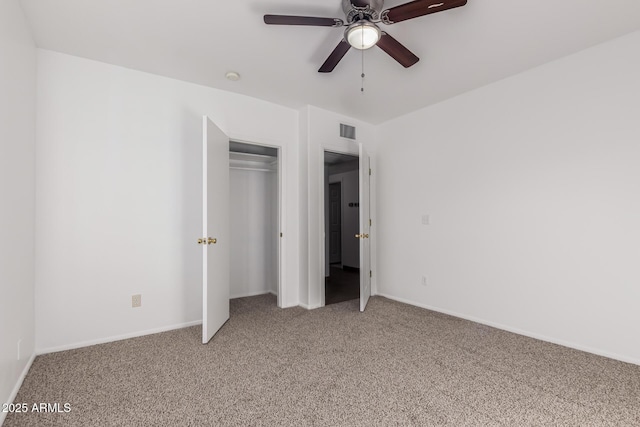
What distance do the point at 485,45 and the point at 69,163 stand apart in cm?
370

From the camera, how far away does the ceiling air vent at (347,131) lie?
4.28m

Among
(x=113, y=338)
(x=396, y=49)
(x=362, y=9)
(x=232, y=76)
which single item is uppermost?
(x=232, y=76)

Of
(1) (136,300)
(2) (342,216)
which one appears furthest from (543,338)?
(2) (342,216)

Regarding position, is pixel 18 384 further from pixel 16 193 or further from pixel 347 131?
pixel 347 131

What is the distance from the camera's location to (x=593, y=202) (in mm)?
2650

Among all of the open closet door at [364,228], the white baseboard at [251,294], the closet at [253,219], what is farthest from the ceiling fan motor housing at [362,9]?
the white baseboard at [251,294]

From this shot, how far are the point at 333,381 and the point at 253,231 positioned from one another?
9.55 feet

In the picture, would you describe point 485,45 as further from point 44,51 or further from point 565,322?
point 44,51

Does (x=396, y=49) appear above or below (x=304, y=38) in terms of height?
below

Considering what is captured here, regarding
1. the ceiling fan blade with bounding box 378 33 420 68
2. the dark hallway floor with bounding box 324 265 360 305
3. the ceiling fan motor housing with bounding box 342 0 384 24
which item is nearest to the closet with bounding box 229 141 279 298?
the dark hallway floor with bounding box 324 265 360 305

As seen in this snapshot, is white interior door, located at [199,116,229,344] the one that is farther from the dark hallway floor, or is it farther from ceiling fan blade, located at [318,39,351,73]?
the dark hallway floor

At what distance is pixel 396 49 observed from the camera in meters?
2.18

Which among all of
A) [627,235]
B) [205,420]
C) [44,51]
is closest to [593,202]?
[627,235]

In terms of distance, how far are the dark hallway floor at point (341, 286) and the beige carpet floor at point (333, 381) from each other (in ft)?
4.48
